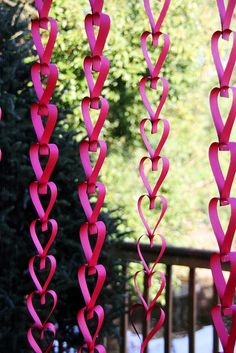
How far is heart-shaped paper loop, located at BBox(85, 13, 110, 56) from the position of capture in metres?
0.97

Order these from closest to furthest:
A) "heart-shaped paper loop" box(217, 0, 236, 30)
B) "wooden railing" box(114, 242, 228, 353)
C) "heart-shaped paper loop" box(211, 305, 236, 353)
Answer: "heart-shaped paper loop" box(211, 305, 236, 353)
"heart-shaped paper loop" box(217, 0, 236, 30)
"wooden railing" box(114, 242, 228, 353)

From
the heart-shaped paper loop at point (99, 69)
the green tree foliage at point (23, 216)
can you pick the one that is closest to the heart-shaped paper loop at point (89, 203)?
the heart-shaped paper loop at point (99, 69)

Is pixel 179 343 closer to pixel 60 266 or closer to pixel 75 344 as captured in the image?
pixel 75 344

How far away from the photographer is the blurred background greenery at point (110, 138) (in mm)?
2732

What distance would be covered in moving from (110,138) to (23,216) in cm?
370

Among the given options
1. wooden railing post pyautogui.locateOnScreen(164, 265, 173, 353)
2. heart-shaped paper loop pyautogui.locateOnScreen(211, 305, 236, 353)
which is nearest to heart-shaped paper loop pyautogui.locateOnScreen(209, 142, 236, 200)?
heart-shaped paper loop pyautogui.locateOnScreen(211, 305, 236, 353)

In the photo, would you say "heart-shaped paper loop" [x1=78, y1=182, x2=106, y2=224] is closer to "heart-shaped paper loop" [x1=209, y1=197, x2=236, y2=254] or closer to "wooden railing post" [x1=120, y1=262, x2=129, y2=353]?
"heart-shaped paper loop" [x1=209, y1=197, x2=236, y2=254]

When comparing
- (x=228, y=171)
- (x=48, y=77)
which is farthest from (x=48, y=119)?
(x=228, y=171)

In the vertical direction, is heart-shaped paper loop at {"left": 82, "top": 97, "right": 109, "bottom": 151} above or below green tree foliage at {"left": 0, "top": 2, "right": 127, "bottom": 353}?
above

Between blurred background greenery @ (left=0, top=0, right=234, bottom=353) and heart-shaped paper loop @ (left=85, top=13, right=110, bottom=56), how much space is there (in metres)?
1.69

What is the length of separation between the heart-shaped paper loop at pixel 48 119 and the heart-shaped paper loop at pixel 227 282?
0.32 m

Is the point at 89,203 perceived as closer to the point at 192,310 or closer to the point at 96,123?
the point at 96,123

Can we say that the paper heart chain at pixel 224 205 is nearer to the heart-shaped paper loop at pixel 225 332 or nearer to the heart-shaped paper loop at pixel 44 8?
the heart-shaped paper loop at pixel 225 332

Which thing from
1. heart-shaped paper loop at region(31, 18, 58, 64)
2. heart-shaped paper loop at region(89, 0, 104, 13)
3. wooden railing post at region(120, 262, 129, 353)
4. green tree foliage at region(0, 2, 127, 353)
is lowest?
wooden railing post at region(120, 262, 129, 353)
